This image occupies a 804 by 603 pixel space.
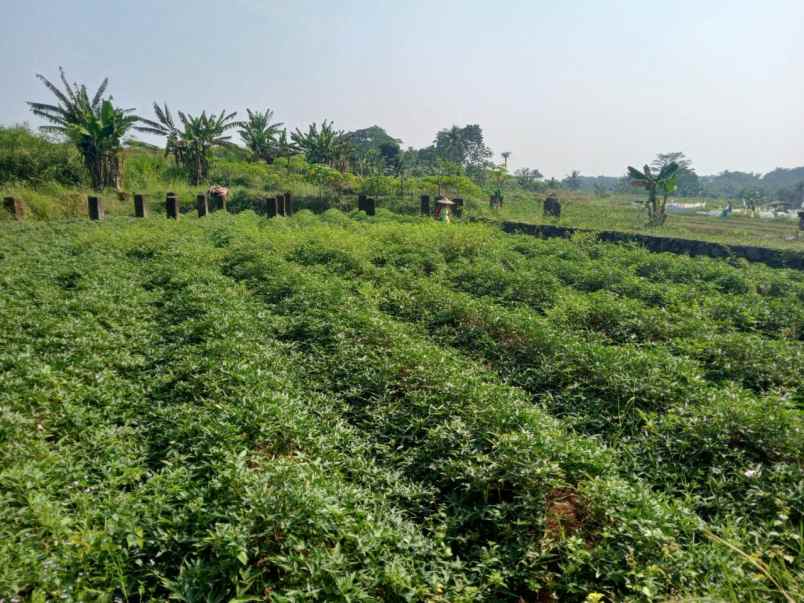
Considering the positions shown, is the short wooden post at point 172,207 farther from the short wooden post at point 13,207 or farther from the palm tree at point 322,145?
the palm tree at point 322,145

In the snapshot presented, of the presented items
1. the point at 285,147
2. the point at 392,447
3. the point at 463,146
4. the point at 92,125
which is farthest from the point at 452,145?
the point at 392,447

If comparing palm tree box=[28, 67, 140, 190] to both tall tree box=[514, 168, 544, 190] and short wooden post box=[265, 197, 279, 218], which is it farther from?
tall tree box=[514, 168, 544, 190]

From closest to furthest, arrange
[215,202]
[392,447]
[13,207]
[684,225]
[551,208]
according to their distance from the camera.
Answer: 1. [392,447]
2. [13,207]
3. [215,202]
4. [684,225]
5. [551,208]

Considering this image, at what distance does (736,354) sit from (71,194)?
20270 mm

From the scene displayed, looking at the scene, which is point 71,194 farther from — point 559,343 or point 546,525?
point 546,525

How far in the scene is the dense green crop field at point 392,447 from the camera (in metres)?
2.49

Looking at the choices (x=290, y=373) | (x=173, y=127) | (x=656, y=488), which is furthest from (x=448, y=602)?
(x=173, y=127)

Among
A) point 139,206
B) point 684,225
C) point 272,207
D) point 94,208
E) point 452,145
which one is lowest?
point 684,225

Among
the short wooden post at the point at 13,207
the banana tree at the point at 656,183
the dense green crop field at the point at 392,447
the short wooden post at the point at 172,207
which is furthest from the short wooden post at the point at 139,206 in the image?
the banana tree at the point at 656,183

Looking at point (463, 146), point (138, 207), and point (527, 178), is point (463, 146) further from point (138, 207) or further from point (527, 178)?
point (138, 207)

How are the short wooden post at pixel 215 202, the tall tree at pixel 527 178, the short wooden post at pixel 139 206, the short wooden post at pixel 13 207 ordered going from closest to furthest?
the short wooden post at pixel 13 207 < the short wooden post at pixel 139 206 < the short wooden post at pixel 215 202 < the tall tree at pixel 527 178

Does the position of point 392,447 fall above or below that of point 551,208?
below

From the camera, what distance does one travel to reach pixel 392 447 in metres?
3.90

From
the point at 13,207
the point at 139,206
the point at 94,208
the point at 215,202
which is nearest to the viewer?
the point at 13,207
